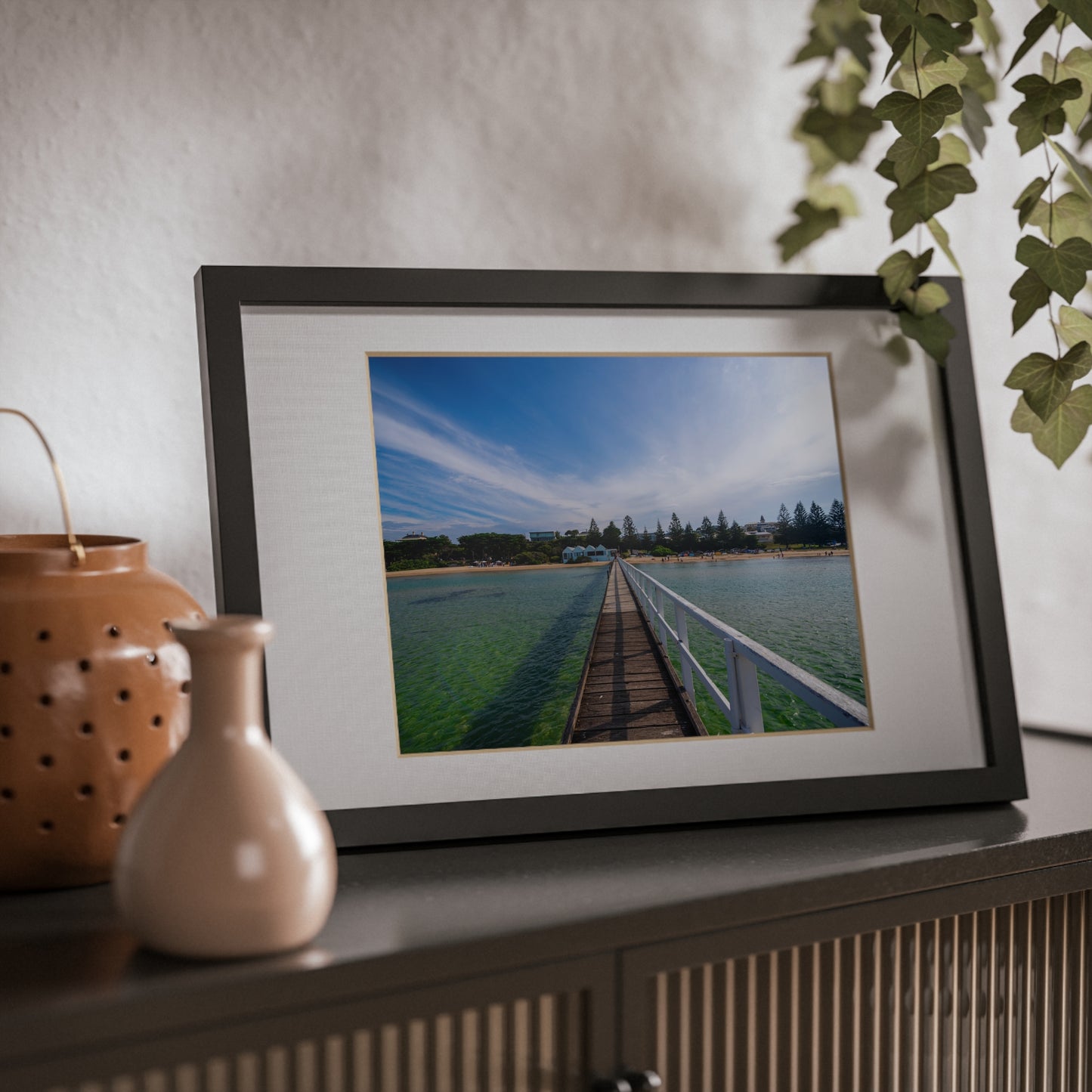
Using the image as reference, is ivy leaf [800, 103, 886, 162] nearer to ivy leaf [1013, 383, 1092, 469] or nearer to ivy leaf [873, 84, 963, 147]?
ivy leaf [873, 84, 963, 147]

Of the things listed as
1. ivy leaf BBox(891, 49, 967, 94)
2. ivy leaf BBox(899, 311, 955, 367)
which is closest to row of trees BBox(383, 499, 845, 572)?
ivy leaf BBox(899, 311, 955, 367)

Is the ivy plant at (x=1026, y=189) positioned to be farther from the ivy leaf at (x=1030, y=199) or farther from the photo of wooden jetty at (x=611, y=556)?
the photo of wooden jetty at (x=611, y=556)

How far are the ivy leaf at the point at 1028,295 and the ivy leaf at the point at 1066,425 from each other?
2.9 inches

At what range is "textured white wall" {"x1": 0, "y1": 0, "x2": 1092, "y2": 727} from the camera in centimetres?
82

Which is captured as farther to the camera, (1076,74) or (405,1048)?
(1076,74)

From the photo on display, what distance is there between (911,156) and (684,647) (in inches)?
18.0

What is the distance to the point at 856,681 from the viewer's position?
0.78 meters

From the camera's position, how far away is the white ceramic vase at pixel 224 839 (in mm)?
461

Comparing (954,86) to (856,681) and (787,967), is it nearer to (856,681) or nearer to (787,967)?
(856,681)

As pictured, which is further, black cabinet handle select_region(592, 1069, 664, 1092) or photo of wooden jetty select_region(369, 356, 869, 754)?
photo of wooden jetty select_region(369, 356, 869, 754)

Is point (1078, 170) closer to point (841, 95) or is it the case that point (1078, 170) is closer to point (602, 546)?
point (841, 95)

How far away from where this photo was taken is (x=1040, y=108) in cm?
80

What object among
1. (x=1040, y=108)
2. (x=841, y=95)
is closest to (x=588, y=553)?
(x=1040, y=108)

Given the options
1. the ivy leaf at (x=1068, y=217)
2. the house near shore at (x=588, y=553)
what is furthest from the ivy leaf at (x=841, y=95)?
the house near shore at (x=588, y=553)
